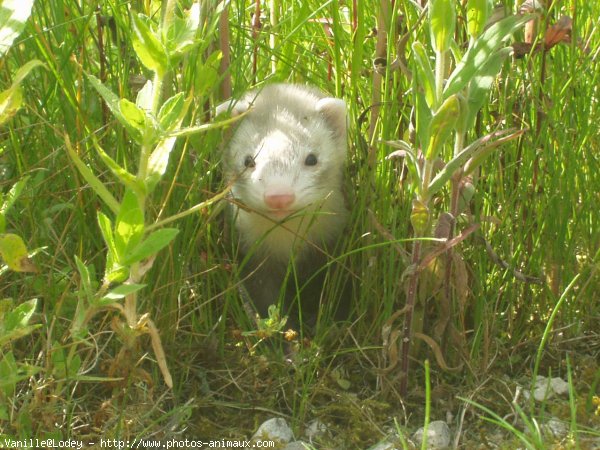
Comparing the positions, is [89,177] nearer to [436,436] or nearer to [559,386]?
[436,436]

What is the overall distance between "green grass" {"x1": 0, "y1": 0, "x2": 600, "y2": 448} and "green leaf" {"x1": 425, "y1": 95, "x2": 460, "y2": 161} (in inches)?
11.4

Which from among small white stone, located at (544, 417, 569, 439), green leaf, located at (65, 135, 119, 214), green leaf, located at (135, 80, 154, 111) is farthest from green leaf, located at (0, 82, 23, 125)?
small white stone, located at (544, 417, 569, 439)

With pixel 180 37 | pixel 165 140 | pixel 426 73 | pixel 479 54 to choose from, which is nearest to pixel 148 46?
pixel 180 37

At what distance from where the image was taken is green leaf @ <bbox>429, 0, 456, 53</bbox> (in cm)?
184

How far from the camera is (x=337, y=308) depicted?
110 inches

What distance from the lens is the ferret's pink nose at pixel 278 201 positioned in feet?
8.34

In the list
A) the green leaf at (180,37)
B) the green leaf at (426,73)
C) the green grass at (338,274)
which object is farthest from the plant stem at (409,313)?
the green leaf at (180,37)

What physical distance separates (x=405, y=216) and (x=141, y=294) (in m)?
0.78

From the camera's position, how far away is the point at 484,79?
75.6 inches

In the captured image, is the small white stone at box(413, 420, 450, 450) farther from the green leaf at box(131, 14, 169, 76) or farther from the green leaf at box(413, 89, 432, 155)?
the green leaf at box(131, 14, 169, 76)

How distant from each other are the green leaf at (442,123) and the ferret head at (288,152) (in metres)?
0.73

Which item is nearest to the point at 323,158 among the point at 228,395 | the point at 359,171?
the point at 359,171

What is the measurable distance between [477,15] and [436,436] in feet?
3.34

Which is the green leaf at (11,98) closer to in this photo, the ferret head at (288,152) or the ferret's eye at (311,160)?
the ferret head at (288,152)
